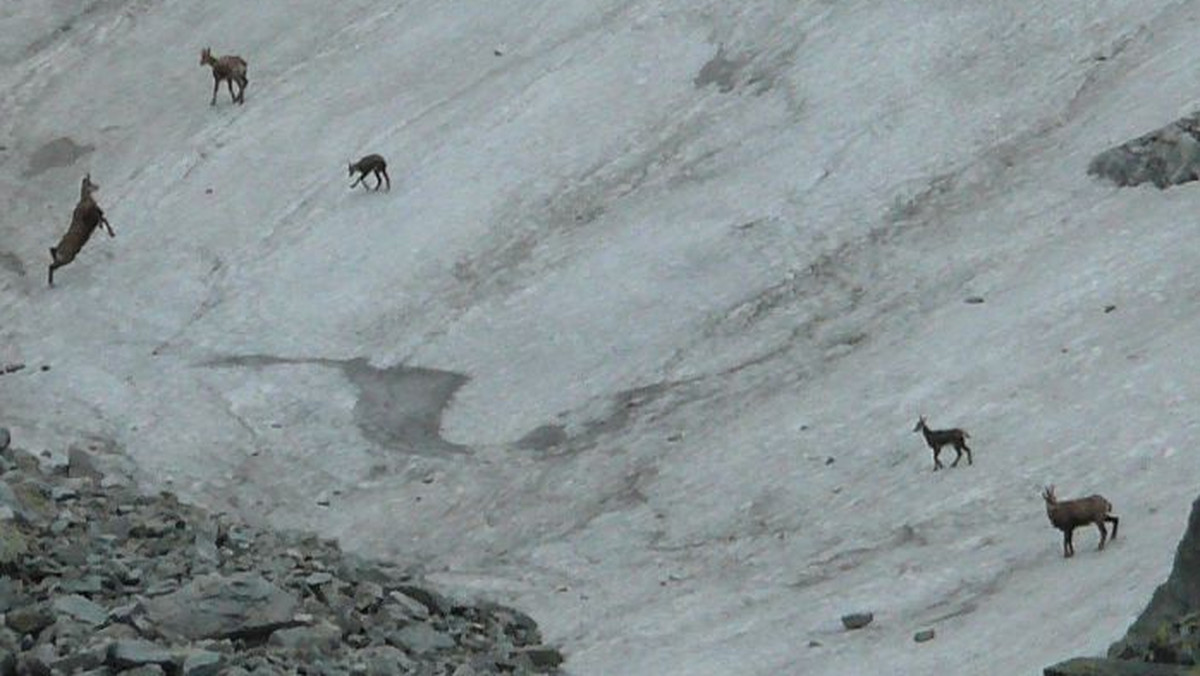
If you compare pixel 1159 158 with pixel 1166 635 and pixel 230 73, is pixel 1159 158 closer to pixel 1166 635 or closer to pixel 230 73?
pixel 1166 635

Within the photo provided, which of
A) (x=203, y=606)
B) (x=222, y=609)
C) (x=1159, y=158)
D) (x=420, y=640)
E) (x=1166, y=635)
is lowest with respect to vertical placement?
(x=1159, y=158)

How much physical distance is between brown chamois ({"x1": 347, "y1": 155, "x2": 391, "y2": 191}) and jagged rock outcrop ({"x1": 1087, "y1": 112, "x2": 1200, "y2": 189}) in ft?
30.6

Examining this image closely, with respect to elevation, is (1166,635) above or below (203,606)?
below

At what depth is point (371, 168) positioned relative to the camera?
28188mm

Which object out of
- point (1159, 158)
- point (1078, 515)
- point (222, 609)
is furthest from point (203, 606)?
point (1159, 158)

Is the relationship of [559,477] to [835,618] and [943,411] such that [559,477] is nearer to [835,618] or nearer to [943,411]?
[943,411]

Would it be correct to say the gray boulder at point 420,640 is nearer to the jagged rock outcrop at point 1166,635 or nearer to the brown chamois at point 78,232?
Result: the jagged rock outcrop at point 1166,635

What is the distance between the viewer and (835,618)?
1734 cm

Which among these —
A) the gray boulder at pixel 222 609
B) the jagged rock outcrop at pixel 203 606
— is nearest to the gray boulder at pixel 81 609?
the jagged rock outcrop at pixel 203 606

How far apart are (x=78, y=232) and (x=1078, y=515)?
619 inches

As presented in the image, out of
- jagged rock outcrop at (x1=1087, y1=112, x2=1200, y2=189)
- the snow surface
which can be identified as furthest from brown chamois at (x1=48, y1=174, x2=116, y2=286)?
jagged rock outcrop at (x1=1087, y1=112, x2=1200, y2=189)

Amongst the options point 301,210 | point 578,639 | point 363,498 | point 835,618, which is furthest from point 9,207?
point 835,618

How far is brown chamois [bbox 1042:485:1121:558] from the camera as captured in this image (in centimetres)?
1658

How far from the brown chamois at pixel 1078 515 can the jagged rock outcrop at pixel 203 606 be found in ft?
14.2
